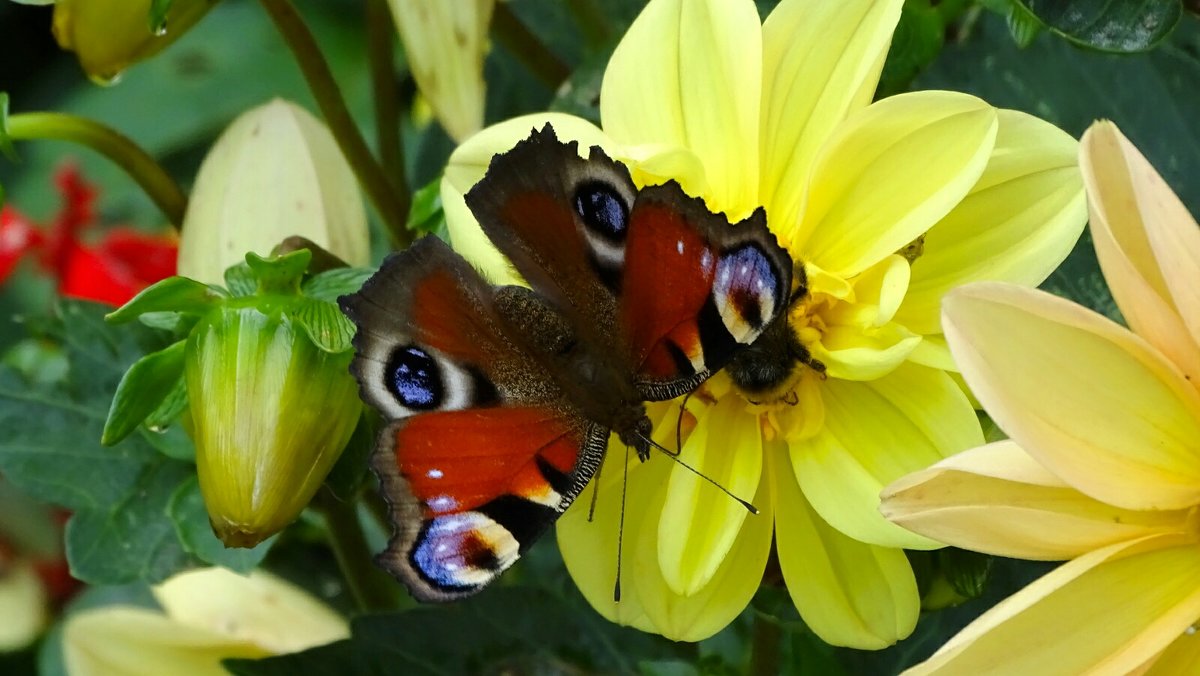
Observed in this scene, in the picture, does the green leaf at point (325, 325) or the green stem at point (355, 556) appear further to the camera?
the green stem at point (355, 556)

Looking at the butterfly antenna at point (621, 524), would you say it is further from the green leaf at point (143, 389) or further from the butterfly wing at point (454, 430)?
the green leaf at point (143, 389)

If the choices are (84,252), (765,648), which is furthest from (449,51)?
(84,252)

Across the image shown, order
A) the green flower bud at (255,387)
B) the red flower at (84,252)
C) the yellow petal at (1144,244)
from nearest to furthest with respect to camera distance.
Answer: the yellow petal at (1144,244) < the green flower bud at (255,387) < the red flower at (84,252)

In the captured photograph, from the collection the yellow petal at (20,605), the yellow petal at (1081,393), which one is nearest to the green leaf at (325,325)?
the yellow petal at (1081,393)

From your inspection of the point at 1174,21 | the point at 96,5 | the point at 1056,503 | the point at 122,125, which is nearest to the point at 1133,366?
the point at 1056,503

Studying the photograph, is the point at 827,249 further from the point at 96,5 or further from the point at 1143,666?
the point at 96,5

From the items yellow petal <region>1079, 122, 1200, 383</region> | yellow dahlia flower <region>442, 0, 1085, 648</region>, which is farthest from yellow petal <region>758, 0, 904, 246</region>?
yellow petal <region>1079, 122, 1200, 383</region>
